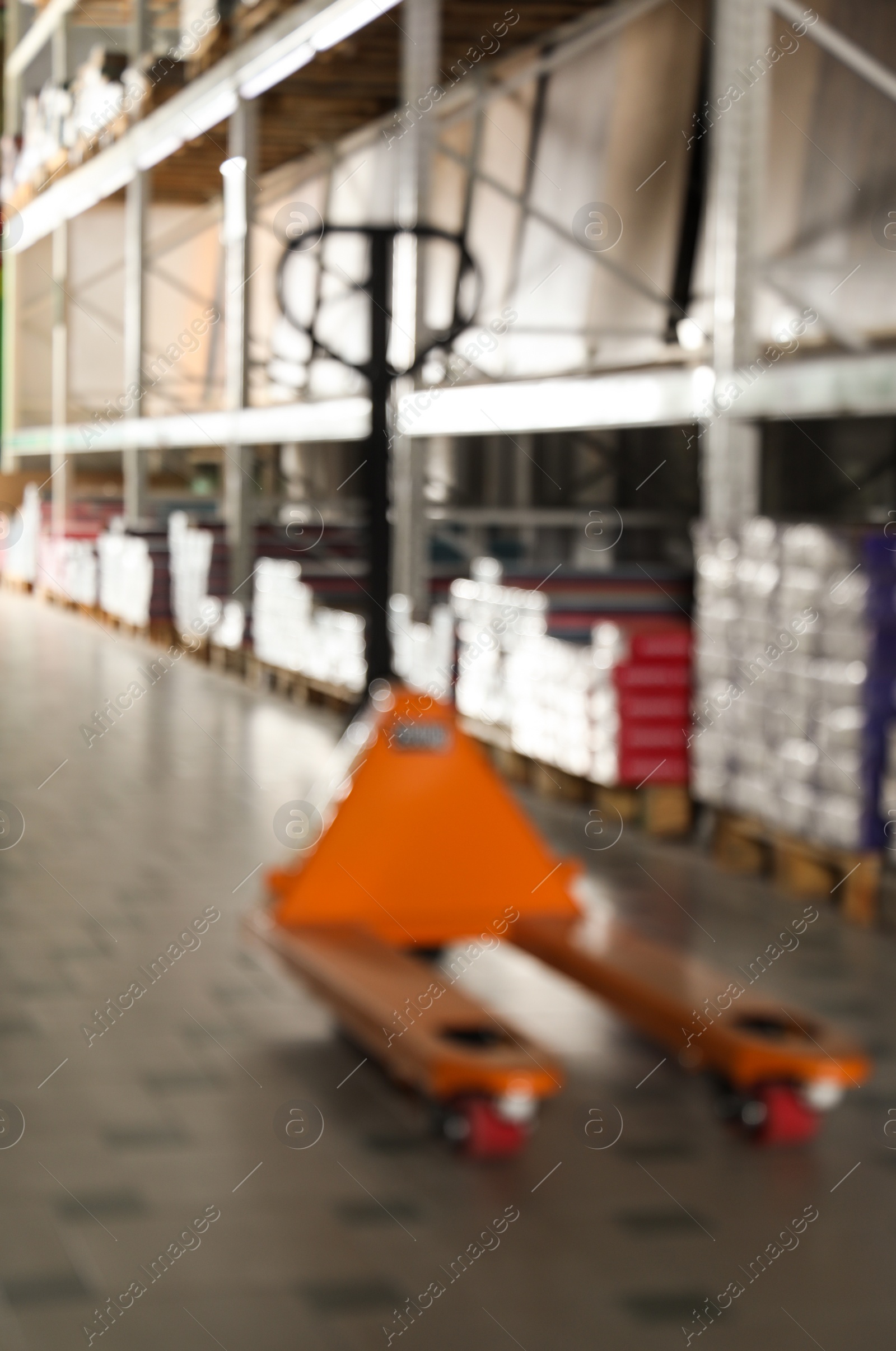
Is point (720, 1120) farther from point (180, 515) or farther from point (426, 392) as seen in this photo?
point (180, 515)

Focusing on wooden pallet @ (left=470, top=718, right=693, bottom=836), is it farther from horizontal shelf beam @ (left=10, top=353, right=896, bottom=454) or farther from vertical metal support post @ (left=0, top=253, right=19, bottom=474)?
vertical metal support post @ (left=0, top=253, right=19, bottom=474)

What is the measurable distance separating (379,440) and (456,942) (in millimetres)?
1408

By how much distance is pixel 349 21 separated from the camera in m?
10.8

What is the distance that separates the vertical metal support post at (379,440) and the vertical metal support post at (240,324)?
27.4 feet

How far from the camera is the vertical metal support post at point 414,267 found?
10.2 m

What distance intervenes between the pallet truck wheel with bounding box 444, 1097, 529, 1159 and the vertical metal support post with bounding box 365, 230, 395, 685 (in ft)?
5.31

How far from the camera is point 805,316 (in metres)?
7.96

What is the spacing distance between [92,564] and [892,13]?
1041 cm

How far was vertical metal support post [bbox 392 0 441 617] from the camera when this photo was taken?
1020 centimetres

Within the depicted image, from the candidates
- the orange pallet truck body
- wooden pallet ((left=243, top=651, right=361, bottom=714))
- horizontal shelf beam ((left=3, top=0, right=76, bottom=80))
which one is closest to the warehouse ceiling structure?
the orange pallet truck body

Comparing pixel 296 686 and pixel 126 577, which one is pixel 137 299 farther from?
pixel 296 686

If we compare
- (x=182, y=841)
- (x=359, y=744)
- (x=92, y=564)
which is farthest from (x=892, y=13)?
(x=92, y=564)

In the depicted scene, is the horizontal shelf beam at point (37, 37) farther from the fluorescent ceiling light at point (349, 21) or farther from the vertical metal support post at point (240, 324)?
the fluorescent ceiling light at point (349, 21)

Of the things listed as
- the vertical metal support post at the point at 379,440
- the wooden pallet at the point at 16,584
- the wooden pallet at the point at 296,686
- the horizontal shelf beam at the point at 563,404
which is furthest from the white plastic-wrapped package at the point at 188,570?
the vertical metal support post at the point at 379,440
